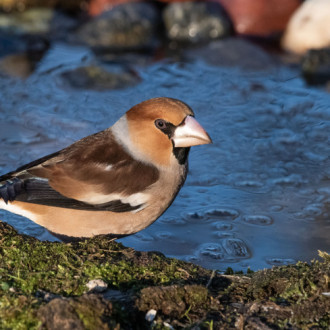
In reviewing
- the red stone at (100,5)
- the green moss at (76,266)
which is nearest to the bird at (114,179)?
the green moss at (76,266)

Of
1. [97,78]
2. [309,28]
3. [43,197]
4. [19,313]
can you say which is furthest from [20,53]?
[19,313]

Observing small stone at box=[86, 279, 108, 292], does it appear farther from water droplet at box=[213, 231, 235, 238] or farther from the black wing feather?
water droplet at box=[213, 231, 235, 238]

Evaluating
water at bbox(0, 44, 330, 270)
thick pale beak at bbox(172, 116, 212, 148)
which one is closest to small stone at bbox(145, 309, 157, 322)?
thick pale beak at bbox(172, 116, 212, 148)

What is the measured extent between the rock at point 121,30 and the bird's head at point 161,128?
5.75m

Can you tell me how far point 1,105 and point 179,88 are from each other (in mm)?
2411

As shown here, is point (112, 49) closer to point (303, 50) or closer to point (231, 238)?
point (303, 50)

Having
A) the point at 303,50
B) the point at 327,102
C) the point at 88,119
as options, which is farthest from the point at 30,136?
the point at 303,50

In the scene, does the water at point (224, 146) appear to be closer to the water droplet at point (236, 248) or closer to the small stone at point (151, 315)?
the water droplet at point (236, 248)

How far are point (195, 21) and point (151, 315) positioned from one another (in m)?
7.81

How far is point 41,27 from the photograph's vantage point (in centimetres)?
1057

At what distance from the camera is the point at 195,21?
10141mm

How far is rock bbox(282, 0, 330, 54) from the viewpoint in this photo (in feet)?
31.0

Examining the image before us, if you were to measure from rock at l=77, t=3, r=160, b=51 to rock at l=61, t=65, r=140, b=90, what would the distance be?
1.30m

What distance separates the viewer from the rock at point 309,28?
944cm
